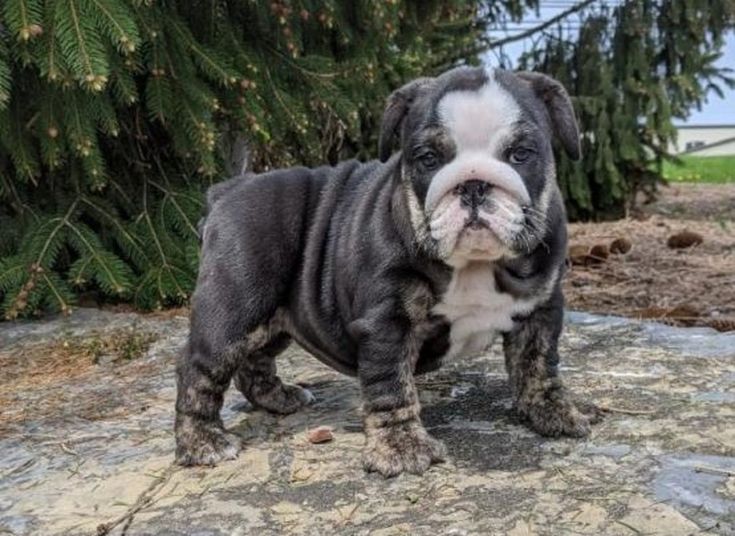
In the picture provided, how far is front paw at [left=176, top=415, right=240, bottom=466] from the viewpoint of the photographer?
3.27m

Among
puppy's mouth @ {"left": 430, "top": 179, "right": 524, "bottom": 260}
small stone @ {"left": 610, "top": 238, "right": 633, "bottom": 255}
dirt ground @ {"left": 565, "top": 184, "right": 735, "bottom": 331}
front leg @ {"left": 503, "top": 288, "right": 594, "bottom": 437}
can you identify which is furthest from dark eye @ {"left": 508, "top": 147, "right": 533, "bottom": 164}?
small stone @ {"left": 610, "top": 238, "right": 633, "bottom": 255}

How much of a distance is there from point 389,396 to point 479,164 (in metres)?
0.82

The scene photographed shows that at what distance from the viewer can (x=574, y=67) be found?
1057 centimetres

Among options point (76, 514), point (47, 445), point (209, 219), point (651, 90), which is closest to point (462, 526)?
point (76, 514)

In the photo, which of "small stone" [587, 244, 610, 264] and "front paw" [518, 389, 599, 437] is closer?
"front paw" [518, 389, 599, 437]

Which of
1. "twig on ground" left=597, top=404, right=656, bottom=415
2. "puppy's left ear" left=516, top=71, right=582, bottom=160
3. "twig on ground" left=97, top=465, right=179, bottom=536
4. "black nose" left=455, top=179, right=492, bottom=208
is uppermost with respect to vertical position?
"puppy's left ear" left=516, top=71, right=582, bottom=160

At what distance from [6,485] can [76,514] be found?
453 millimetres

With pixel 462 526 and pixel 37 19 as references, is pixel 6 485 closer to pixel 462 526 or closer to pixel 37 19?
Answer: pixel 462 526

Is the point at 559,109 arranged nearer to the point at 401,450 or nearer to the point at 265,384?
the point at 401,450

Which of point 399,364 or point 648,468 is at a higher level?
point 399,364

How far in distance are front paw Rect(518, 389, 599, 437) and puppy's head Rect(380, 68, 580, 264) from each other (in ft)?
2.07

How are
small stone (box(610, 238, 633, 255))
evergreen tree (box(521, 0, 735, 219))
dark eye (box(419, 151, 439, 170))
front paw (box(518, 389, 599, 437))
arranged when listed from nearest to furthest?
1. dark eye (box(419, 151, 439, 170))
2. front paw (box(518, 389, 599, 437))
3. small stone (box(610, 238, 633, 255))
4. evergreen tree (box(521, 0, 735, 219))

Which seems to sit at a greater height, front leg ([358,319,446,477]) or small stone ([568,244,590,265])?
front leg ([358,319,446,477])

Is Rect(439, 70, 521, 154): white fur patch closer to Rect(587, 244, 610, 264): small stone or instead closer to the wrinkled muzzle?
the wrinkled muzzle
